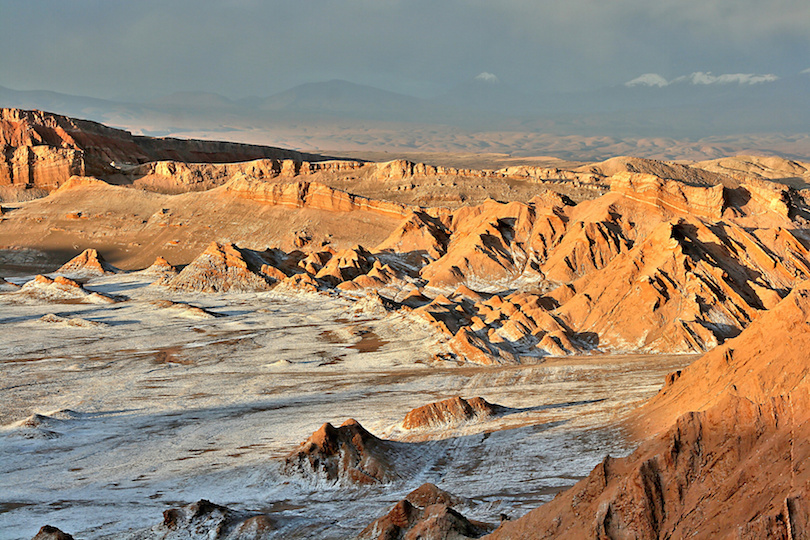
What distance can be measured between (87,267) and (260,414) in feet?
171

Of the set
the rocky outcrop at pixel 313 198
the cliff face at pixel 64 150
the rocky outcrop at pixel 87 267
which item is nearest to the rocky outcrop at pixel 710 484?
the rocky outcrop at pixel 313 198

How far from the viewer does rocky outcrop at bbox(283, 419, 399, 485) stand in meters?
21.0

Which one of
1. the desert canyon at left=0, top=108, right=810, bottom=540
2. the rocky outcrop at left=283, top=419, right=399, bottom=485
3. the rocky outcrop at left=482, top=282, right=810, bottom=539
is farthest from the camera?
the rocky outcrop at left=283, top=419, right=399, bottom=485

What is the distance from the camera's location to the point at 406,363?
40281mm

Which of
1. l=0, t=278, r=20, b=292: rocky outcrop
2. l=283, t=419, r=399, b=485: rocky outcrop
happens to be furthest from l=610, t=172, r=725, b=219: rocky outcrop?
l=0, t=278, r=20, b=292: rocky outcrop

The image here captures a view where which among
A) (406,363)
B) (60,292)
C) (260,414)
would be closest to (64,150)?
(60,292)

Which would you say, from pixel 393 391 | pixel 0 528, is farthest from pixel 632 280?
pixel 0 528

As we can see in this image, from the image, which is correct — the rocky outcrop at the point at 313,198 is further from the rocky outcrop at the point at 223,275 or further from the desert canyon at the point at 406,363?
the rocky outcrop at the point at 223,275

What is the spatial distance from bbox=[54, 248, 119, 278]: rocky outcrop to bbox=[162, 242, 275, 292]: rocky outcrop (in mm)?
11640

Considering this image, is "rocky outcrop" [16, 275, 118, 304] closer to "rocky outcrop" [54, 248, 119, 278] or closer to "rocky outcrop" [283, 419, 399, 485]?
"rocky outcrop" [54, 248, 119, 278]

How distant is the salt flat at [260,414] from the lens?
19.7m

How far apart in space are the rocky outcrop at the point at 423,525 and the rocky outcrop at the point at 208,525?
2.54 meters

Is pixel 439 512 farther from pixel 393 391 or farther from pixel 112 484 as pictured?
pixel 393 391

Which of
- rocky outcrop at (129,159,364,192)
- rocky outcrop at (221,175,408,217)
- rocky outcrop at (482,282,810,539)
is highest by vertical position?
rocky outcrop at (129,159,364,192)
